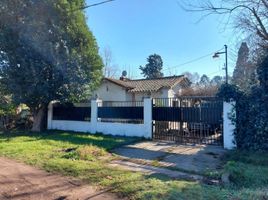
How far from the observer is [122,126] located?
51.4 ft

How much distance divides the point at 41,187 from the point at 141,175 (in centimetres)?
248

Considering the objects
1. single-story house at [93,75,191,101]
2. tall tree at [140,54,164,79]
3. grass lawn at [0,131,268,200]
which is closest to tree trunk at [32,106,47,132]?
single-story house at [93,75,191,101]

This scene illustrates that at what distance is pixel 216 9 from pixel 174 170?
7.82 meters

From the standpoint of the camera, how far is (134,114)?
15.4 metres

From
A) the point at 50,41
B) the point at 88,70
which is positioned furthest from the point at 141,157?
the point at 50,41

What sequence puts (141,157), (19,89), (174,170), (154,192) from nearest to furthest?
1. (154,192)
2. (174,170)
3. (141,157)
4. (19,89)

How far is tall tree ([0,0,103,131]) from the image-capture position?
1728 cm

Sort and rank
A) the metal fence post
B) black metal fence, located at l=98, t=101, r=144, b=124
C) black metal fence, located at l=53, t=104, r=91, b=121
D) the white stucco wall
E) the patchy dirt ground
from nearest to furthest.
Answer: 1. the patchy dirt ground
2. black metal fence, located at l=98, t=101, r=144, b=124
3. black metal fence, located at l=53, t=104, r=91, b=121
4. the metal fence post
5. the white stucco wall

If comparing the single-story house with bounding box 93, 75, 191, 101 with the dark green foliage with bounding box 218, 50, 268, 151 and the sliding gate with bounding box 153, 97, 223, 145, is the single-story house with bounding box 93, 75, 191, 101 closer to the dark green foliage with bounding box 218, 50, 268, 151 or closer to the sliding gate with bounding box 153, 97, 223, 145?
the sliding gate with bounding box 153, 97, 223, 145

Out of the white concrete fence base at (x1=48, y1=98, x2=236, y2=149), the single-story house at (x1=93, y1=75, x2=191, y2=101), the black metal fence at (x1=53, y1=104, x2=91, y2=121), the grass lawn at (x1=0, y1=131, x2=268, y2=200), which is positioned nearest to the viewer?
the grass lawn at (x1=0, y1=131, x2=268, y2=200)

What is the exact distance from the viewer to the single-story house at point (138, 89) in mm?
25188

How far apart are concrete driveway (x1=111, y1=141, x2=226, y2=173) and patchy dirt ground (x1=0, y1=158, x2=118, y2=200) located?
331cm

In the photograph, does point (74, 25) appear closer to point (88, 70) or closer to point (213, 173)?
point (88, 70)

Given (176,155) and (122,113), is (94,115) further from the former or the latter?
(176,155)
